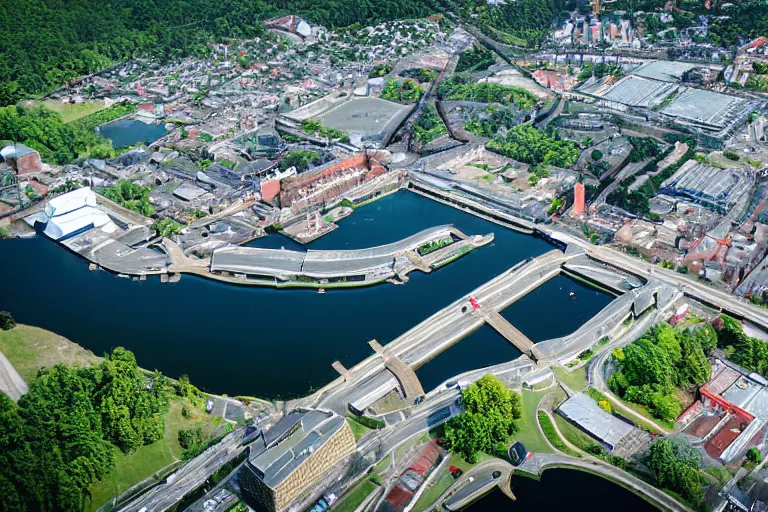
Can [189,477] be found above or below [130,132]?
above

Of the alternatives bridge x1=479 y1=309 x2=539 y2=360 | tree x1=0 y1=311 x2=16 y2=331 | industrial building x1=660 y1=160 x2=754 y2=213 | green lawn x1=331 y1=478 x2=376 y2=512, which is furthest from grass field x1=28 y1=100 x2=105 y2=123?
green lawn x1=331 y1=478 x2=376 y2=512

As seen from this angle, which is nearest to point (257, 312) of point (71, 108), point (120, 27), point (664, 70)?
point (71, 108)

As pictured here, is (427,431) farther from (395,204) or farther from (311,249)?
(395,204)

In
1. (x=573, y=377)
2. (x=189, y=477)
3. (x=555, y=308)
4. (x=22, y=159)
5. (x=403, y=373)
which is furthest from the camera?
(x=22, y=159)

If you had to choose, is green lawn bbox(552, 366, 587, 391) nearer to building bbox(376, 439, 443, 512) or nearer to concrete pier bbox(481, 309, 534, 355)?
concrete pier bbox(481, 309, 534, 355)

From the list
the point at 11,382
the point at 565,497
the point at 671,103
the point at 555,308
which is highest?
the point at 671,103

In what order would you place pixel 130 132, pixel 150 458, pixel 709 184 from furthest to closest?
1. pixel 130 132
2. pixel 709 184
3. pixel 150 458

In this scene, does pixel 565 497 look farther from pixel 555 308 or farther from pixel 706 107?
pixel 706 107
